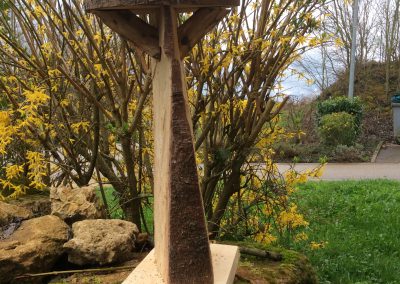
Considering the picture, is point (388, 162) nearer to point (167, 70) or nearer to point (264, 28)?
point (264, 28)

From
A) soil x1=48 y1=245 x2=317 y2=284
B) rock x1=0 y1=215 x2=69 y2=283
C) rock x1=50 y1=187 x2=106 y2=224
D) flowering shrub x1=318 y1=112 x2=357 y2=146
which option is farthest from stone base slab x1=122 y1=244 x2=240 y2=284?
flowering shrub x1=318 y1=112 x2=357 y2=146

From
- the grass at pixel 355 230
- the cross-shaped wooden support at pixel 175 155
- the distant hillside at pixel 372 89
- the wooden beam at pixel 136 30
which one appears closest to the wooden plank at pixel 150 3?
the cross-shaped wooden support at pixel 175 155

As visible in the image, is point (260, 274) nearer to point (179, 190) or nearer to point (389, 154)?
point (179, 190)

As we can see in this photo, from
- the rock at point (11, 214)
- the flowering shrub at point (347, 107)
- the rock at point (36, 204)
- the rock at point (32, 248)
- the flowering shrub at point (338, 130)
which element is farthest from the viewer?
the flowering shrub at point (347, 107)

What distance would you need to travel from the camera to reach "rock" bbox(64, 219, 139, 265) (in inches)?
108

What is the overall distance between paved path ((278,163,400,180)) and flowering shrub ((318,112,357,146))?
1632 millimetres

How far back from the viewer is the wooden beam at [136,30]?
2.23m

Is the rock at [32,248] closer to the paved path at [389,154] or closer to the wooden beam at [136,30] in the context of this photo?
the wooden beam at [136,30]

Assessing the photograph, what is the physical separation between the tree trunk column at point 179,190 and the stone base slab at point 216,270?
4.1 inches

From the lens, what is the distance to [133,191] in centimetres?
380

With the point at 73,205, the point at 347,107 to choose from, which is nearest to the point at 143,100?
the point at 73,205

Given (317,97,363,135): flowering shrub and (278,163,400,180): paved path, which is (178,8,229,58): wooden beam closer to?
(278,163,400,180): paved path

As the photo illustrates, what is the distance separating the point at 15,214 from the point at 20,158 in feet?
2.85

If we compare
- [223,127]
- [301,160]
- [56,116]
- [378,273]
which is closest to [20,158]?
[56,116]
